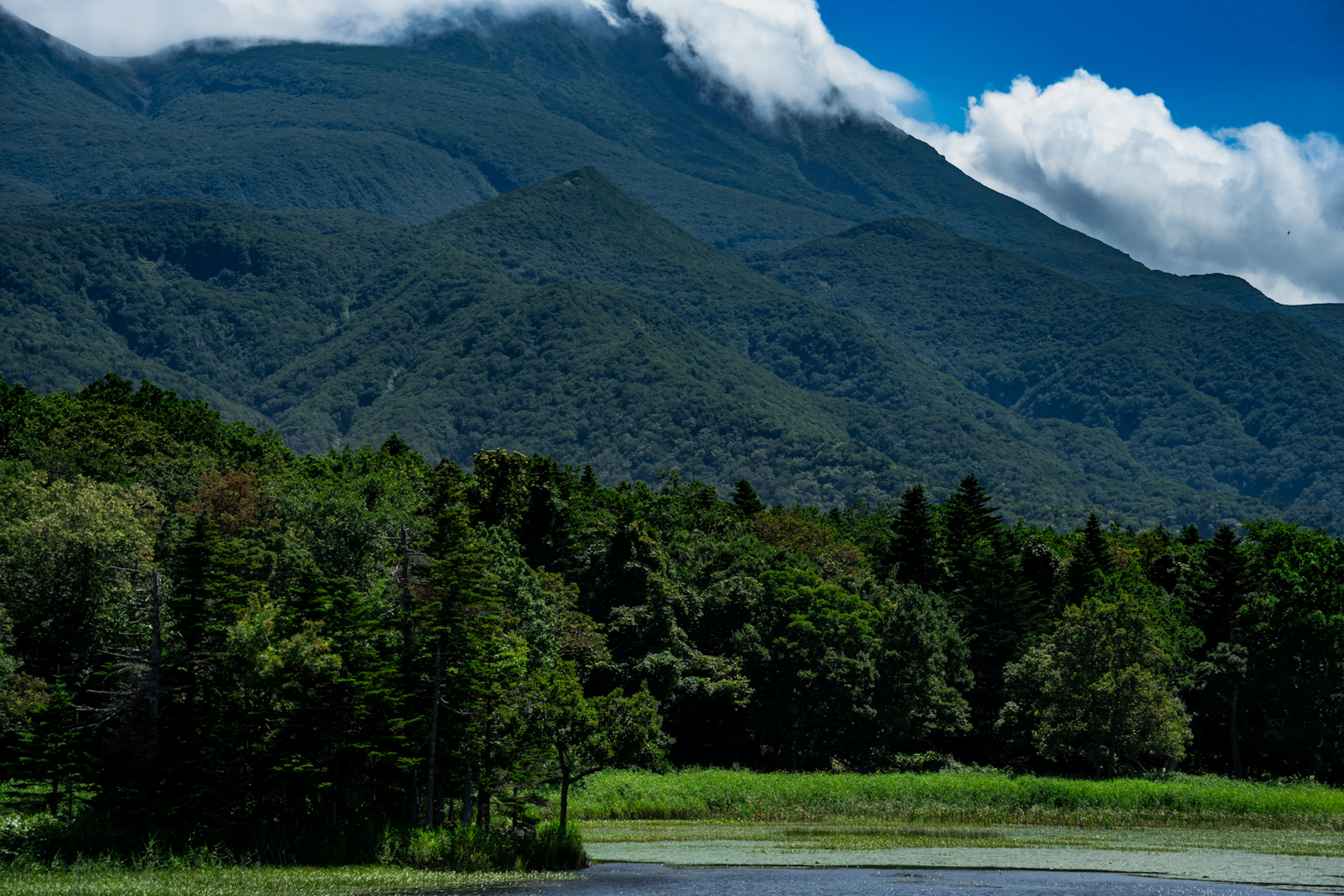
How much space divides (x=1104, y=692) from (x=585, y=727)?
39734 mm

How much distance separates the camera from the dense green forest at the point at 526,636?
163 feet

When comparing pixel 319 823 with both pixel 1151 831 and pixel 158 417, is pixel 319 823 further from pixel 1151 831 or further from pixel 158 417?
pixel 158 417

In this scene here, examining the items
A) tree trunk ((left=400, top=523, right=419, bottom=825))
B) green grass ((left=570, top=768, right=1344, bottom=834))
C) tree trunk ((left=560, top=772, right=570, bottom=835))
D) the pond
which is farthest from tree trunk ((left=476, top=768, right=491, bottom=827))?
green grass ((left=570, top=768, right=1344, bottom=834))

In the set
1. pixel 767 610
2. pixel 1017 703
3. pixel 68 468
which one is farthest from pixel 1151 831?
pixel 68 468

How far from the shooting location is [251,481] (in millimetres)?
88750

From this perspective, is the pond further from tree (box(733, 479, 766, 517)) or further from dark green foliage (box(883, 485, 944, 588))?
tree (box(733, 479, 766, 517))

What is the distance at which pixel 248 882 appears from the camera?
139 ft

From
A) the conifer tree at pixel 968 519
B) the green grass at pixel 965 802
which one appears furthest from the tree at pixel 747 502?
the green grass at pixel 965 802

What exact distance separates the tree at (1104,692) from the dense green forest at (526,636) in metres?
0.23

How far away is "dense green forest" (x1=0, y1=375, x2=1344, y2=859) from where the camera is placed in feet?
163

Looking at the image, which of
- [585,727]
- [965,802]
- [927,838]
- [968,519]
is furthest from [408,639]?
[968,519]

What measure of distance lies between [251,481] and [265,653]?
43918 mm

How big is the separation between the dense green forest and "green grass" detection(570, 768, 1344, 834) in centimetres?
569

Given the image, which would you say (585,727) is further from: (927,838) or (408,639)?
(927,838)
